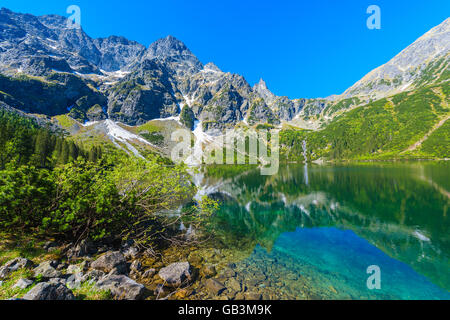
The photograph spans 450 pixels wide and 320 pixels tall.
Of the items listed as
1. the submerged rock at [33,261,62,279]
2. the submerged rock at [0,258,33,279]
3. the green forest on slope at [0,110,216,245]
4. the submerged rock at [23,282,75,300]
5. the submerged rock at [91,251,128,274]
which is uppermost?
the green forest on slope at [0,110,216,245]

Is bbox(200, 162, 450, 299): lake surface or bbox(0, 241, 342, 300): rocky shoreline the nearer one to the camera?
bbox(0, 241, 342, 300): rocky shoreline

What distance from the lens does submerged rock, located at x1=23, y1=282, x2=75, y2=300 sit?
7.55m

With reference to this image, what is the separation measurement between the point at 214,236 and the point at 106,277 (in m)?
12.9

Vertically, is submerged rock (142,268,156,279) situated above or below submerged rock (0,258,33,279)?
below

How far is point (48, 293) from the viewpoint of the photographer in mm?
7812

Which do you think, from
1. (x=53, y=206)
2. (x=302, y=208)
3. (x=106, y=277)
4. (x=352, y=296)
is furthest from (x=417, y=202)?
(x=53, y=206)

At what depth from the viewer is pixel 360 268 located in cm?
1623

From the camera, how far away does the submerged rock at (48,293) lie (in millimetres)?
7551

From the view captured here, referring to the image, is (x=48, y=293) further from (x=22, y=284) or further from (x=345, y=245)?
(x=345, y=245)

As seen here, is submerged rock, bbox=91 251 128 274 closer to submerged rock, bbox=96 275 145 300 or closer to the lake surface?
submerged rock, bbox=96 275 145 300

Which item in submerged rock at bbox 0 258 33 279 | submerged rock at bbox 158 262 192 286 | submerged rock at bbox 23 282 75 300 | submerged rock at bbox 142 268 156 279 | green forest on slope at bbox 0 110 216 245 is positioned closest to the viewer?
submerged rock at bbox 23 282 75 300

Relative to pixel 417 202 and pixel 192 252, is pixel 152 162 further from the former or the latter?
pixel 417 202

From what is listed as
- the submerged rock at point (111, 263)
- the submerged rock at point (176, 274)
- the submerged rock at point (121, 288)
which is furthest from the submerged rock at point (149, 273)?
the submerged rock at point (121, 288)

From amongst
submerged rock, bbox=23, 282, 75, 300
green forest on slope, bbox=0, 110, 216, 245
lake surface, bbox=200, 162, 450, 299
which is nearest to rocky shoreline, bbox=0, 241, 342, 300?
submerged rock, bbox=23, 282, 75, 300
